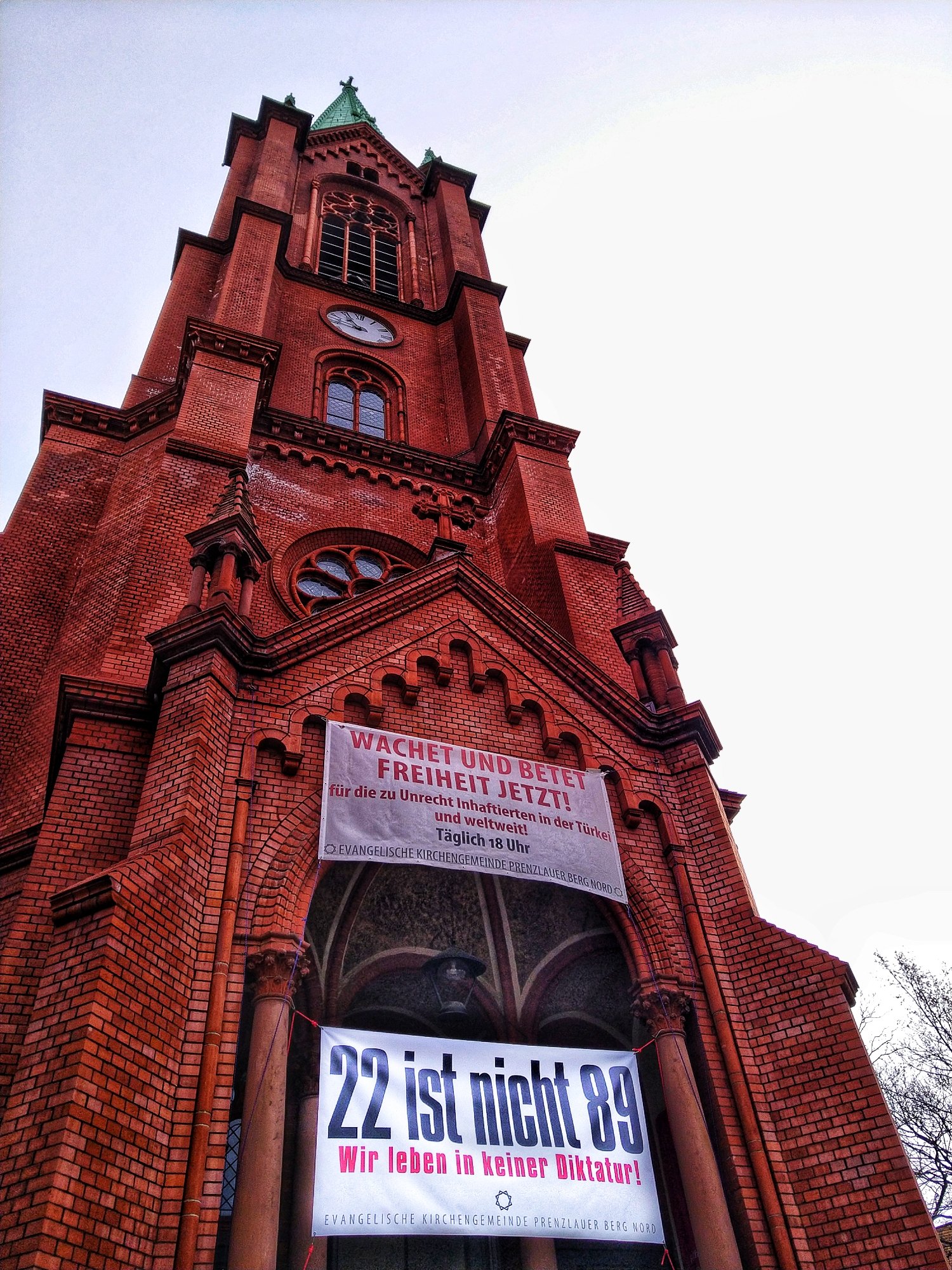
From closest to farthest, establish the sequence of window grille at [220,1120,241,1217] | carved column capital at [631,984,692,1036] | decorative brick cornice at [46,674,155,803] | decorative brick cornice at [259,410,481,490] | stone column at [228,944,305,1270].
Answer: stone column at [228,944,305,1270], carved column capital at [631,984,692,1036], window grille at [220,1120,241,1217], decorative brick cornice at [46,674,155,803], decorative brick cornice at [259,410,481,490]

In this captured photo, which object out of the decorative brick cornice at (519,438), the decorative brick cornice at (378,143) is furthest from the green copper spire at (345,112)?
the decorative brick cornice at (519,438)

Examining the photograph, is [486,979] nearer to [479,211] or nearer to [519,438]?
[519,438]

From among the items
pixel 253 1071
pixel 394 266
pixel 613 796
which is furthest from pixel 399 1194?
pixel 394 266

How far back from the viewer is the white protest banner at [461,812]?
7.69 metres

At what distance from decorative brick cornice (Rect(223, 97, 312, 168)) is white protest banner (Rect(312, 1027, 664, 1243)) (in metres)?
24.5

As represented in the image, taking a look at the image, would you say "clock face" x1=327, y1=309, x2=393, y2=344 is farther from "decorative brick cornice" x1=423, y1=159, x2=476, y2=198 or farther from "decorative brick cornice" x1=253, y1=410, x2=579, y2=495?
"decorative brick cornice" x1=423, y1=159, x2=476, y2=198

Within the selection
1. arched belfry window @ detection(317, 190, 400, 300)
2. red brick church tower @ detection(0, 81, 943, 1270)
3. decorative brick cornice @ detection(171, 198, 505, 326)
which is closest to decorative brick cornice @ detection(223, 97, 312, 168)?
arched belfry window @ detection(317, 190, 400, 300)

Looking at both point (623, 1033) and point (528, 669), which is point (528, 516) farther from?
point (623, 1033)

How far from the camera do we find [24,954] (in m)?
6.81

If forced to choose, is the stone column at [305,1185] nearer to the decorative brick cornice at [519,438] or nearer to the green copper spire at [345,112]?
the decorative brick cornice at [519,438]

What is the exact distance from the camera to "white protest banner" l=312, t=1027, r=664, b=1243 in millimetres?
6125

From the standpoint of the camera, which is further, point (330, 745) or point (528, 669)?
point (528, 669)

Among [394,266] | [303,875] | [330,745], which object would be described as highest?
[394,266]

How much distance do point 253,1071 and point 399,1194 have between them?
1.20 metres
